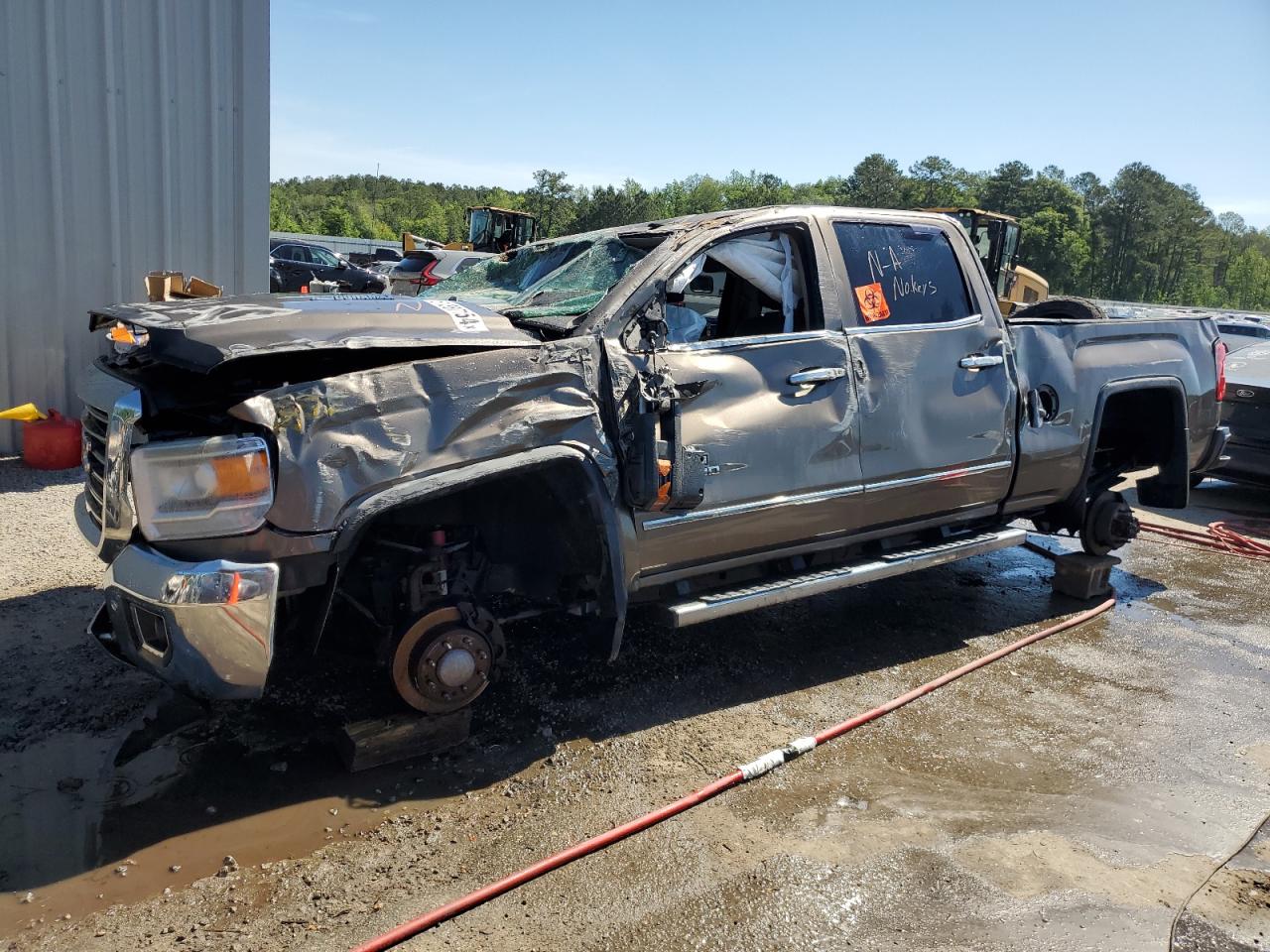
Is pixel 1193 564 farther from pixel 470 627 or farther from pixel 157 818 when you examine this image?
pixel 157 818

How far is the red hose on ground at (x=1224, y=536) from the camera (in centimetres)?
686

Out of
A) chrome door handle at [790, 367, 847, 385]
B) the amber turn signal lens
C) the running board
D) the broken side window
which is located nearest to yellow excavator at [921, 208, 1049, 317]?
the running board

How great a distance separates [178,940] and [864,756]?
2373 millimetres

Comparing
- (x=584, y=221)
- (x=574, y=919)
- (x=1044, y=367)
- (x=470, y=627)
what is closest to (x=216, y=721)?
(x=470, y=627)

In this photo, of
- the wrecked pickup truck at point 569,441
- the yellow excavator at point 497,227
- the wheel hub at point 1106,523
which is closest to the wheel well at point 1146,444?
the wheel hub at point 1106,523

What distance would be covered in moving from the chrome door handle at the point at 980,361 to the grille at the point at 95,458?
363 cm

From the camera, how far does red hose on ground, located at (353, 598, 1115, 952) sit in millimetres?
2479

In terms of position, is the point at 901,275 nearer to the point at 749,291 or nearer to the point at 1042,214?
the point at 749,291

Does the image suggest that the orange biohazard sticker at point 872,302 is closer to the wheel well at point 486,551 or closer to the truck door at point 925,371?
the truck door at point 925,371

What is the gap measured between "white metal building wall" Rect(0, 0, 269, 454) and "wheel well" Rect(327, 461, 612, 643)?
4.72m

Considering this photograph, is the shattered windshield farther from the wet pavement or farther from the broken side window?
the wet pavement

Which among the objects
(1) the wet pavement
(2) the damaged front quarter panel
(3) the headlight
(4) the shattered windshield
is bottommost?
(1) the wet pavement

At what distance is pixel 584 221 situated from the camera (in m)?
53.2

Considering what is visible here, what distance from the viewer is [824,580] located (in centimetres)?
400
